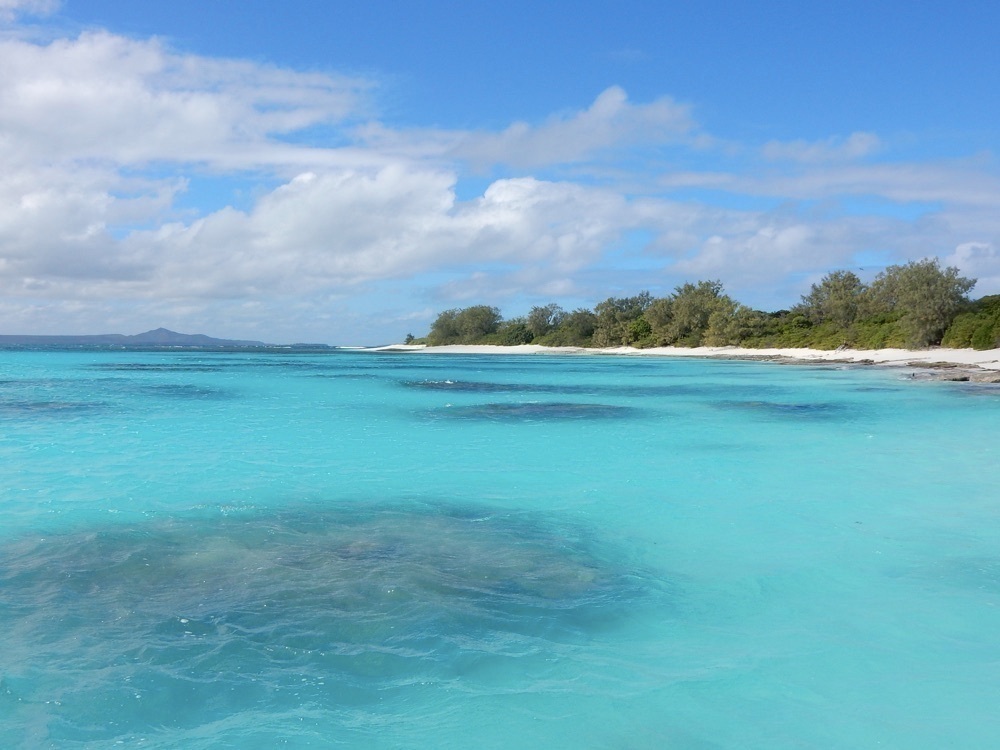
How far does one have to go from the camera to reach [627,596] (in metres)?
7.65

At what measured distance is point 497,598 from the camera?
736 cm

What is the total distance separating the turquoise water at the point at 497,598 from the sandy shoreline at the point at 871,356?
31.9m

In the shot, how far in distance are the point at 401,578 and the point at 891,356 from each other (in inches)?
2582

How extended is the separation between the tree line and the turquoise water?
51.2 meters

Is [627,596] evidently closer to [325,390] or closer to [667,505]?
[667,505]

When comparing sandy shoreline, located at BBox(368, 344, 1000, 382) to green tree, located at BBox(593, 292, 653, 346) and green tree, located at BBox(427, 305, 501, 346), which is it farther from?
green tree, located at BBox(427, 305, 501, 346)

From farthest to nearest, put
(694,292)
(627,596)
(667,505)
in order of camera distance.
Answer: (694,292)
(667,505)
(627,596)

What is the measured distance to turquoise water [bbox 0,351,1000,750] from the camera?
17.3ft

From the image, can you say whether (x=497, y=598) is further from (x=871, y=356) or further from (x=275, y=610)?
(x=871, y=356)

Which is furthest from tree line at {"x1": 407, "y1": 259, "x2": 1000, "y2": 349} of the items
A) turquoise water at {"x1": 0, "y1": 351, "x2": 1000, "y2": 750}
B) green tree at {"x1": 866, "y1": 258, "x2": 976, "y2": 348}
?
turquoise water at {"x1": 0, "y1": 351, "x2": 1000, "y2": 750}

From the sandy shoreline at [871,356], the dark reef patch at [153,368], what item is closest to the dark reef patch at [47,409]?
the dark reef patch at [153,368]

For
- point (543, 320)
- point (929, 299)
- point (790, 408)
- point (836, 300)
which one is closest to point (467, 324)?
point (543, 320)

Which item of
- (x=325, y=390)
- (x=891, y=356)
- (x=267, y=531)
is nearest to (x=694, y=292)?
(x=891, y=356)

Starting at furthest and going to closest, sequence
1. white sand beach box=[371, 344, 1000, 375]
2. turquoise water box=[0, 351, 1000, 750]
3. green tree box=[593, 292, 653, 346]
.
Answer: green tree box=[593, 292, 653, 346] < white sand beach box=[371, 344, 1000, 375] < turquoise water box=[0, 351, 1000, 750]
